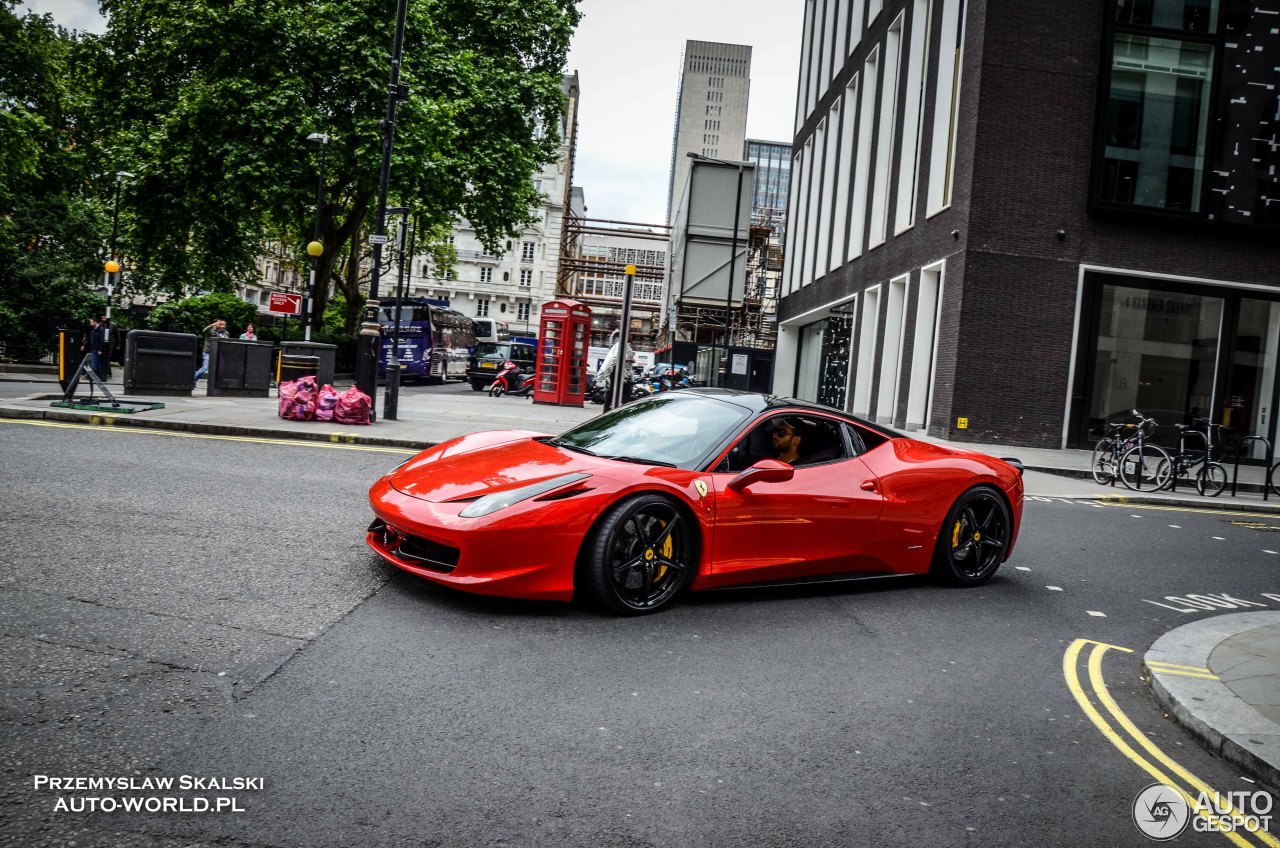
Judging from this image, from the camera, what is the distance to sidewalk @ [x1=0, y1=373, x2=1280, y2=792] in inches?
163

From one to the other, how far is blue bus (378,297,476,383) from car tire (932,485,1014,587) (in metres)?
A: 28.4

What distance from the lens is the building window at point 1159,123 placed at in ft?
66.8

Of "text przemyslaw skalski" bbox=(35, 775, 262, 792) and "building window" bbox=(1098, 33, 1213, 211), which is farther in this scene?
"building window" bbox=(1098, 33, 1213, 211)

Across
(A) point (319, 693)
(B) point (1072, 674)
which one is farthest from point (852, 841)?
(B) point (1072, 674)

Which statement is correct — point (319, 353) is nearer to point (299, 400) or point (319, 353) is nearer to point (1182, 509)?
point (299, 400)

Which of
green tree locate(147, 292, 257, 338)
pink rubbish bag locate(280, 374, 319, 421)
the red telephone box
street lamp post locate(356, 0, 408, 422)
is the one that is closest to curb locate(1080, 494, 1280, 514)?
street lamp post locate(356, 0, 408, 422)

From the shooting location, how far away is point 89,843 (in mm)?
2447

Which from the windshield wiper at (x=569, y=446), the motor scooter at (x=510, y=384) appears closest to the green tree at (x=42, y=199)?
the motor scooter at (x=510, y=384)

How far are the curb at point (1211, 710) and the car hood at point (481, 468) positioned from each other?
3.13 m

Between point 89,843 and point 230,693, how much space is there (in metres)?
1.06

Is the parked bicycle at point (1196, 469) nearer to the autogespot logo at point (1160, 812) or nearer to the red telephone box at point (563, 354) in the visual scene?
the autogespot logo at point (1160, 812)

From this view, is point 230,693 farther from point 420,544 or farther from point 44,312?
point 44,312

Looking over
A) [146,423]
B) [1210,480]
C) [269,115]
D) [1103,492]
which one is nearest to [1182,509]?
[1103,492]

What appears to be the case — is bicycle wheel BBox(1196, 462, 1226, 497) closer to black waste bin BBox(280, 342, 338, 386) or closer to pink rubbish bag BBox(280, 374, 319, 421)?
pink rubbish bag BBox(280, 374, 319, 421)
